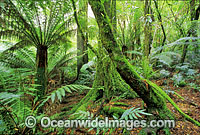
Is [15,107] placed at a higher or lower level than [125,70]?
lower

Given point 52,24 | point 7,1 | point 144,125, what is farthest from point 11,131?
point 52,24

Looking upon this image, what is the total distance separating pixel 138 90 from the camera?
1365 millimetres

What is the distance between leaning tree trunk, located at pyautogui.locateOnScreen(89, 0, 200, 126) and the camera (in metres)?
1.35

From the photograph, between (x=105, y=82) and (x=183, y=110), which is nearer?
(x=183, y=110)

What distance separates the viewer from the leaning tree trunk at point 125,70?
1.35 metres

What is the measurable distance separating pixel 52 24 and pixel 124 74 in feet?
7.92

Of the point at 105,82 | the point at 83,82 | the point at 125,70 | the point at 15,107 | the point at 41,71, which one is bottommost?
the point at 83,82

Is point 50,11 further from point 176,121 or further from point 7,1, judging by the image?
point 176,121

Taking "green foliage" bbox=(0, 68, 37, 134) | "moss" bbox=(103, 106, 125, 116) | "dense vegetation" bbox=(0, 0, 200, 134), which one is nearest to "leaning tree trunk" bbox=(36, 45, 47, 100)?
"dense vegetation" bbox=(0, 0, 200, 134)

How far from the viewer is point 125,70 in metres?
1.36

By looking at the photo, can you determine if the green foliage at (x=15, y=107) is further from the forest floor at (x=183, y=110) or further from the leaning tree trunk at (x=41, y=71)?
the leaning tree trunk at (x=41, y=71)

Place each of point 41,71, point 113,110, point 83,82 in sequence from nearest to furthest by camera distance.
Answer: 1. point 113,110
2. point 41,71
3. point 83,82

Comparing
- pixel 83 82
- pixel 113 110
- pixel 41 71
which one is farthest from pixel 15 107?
pixel 83 82

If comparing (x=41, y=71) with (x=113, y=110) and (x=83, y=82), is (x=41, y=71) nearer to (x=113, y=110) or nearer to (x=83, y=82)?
(x=83, y=82)
